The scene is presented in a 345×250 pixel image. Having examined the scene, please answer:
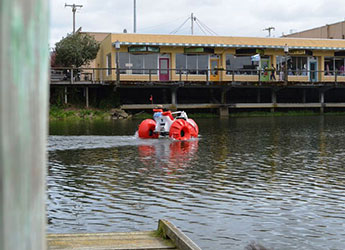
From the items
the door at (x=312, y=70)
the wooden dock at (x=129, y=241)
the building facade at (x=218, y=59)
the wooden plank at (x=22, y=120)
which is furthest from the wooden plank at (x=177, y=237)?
the door at (x=312, y=70)

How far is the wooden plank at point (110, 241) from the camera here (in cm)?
534

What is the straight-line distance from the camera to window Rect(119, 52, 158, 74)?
43.2 metres

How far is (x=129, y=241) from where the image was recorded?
5.59 m

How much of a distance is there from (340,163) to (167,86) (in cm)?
2678

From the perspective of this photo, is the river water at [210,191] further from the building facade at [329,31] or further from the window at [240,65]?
the building facade at [329,31]

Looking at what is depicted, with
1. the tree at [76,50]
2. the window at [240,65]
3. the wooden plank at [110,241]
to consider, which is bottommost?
the wooden plank at [110,241]

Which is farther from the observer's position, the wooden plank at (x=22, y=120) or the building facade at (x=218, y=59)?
the building facade at (x=218, y=59)

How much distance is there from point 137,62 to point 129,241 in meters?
38.9

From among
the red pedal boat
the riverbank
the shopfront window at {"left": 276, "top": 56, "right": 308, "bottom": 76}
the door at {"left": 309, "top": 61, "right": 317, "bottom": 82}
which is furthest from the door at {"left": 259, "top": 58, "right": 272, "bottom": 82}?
the red pedal boat

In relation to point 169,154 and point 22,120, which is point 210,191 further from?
point 22,120

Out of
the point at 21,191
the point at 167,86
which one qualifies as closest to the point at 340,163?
the point at 21,191

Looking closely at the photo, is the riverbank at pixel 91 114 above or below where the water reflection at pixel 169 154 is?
above

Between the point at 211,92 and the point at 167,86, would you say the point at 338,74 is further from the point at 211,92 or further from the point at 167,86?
the point at 167,86

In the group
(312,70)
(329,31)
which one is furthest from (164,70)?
(329,31)
